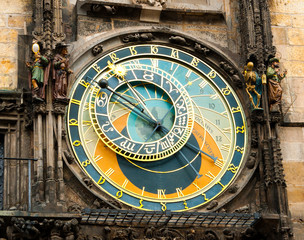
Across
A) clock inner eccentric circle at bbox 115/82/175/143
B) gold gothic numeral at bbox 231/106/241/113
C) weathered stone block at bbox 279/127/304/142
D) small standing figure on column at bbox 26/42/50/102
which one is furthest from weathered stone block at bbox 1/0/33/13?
weathered stone block at bbox 279/127/304/142

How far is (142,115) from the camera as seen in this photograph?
16188 millimetres

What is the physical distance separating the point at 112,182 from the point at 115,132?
83cm

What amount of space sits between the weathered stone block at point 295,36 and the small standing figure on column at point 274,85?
1.00m

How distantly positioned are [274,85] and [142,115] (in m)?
2.15

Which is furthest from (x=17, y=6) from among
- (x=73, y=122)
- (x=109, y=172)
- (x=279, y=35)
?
(x=279, y=35)

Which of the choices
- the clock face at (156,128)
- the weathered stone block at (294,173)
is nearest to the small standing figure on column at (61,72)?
the clock face at (156,128)

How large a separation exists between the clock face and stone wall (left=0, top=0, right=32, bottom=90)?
103cm

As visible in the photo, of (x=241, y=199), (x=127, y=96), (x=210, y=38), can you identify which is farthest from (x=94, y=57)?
(x=241, y=199)

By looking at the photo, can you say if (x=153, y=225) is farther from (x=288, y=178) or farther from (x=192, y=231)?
(x=288, y=178)

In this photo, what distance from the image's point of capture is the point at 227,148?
16.3 metres

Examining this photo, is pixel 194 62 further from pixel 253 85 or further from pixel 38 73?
pixel 38 73

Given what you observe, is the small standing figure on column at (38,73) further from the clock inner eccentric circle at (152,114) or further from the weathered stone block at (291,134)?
the weathered stone block at (291,134)

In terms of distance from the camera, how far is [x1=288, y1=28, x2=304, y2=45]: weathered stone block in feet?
57.5

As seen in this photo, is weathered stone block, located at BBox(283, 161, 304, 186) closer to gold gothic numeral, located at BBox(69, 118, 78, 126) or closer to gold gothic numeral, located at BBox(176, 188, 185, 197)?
gold gothic numeral, located at BBox(176, 188, 185, 197)
